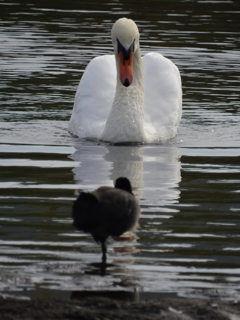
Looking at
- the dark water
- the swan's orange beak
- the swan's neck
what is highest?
the swan's orange beak

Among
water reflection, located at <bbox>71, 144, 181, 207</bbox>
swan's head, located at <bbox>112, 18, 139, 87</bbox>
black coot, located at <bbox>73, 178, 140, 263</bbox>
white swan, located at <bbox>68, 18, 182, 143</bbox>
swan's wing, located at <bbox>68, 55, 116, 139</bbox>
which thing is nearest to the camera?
black coot, located at <bbox>73, 178, 140, 263</bbox>

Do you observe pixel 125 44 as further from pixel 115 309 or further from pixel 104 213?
pixel 115 309

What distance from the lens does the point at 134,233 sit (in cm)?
714

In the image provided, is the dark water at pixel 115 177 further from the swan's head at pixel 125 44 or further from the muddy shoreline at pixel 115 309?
the swan's head at pixel 125 44

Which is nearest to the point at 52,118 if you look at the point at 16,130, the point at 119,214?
the point at 16,130

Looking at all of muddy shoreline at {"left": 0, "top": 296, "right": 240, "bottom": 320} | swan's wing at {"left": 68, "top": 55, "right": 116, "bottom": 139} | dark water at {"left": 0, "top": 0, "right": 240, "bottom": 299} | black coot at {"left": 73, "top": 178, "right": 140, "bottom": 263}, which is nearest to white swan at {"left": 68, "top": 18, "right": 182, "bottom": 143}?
swan's wing at {"left": 68, "top": 55, "right": 116, "bottom": 139}

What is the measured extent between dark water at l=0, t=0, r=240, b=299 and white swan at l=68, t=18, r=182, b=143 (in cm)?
24

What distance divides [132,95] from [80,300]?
6.50 metres

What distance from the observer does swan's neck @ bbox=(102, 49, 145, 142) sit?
36.9 ft

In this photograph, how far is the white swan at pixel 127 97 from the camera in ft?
36.9

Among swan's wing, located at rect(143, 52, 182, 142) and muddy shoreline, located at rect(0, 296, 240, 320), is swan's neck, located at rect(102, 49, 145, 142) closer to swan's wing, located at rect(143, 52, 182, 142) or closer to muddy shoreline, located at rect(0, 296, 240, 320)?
swan's wing, located at rect(143, 52, 182, 142)

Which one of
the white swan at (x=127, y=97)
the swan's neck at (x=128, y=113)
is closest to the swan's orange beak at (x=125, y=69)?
the white swan at (x=127, y=97)

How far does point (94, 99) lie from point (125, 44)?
3.97 ft

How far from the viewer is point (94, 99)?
1227cm
